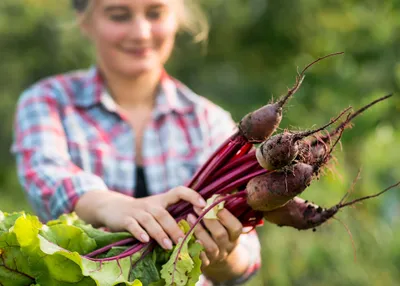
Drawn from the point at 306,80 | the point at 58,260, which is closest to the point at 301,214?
the point at 58,260

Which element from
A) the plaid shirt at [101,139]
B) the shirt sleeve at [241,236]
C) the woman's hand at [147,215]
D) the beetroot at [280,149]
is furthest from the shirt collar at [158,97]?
the beetroot at [280,149]

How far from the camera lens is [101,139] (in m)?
2.81

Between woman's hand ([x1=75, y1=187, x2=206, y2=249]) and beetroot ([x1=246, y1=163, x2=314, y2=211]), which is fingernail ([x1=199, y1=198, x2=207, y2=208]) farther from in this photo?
beetroot ([x1=246, y1=163, x2=314, y2=211])

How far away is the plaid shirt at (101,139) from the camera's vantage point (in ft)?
8.36

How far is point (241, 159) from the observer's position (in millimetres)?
2115

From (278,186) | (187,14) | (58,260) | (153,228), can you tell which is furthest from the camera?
(187,14)

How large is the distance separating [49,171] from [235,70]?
4538 millimetres

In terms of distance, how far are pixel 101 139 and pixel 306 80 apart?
1.88m

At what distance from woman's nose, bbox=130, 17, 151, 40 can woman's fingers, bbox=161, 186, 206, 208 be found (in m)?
0.82

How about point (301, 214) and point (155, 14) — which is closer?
point (301, 214)

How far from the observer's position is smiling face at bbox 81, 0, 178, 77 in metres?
2.74

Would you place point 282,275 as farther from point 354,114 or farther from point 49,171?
point 354,114

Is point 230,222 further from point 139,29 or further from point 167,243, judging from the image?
point 139,29

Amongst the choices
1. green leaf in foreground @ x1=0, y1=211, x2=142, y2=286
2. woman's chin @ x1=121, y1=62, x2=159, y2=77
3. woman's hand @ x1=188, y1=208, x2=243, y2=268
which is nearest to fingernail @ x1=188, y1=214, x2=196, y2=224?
woman's hand @ x1=188, y1=208, x2=243, y2=268
